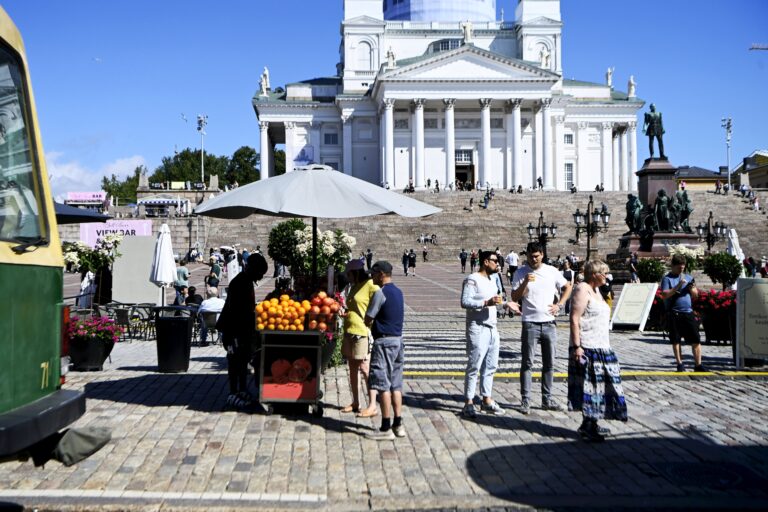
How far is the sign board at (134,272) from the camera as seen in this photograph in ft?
61.6

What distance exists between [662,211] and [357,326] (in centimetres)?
2643

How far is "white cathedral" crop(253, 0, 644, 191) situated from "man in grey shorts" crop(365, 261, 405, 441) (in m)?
64.8

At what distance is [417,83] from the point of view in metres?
71.5

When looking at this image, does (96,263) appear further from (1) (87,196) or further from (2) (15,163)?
(1) (87,196)

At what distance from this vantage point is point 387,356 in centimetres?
743

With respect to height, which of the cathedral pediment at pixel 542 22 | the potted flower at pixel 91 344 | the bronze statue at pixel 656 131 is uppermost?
the cathedral pediment at pixel 542 22

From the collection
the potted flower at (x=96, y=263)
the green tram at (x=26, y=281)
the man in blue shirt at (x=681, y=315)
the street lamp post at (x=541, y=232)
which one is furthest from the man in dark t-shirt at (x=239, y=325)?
the street lamp post at (x=541, y=232)

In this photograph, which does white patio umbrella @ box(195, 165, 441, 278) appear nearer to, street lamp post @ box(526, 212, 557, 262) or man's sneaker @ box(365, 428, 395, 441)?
man's sneaker @ box(365, 428, 395, 441)

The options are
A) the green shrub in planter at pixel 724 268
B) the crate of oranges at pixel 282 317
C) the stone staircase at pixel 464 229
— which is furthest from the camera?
the stone staircase at pixel 464 229

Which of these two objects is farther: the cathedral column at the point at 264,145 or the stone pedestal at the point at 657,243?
the cathedral column at the point at 264,145

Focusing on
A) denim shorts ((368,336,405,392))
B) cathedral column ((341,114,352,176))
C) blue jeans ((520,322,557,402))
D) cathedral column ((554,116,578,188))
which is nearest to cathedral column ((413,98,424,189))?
cathedral column ((341,114,352,176))

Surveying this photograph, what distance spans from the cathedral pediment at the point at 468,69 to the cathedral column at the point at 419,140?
2.97 m

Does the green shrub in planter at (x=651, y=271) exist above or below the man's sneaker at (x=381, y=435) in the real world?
above

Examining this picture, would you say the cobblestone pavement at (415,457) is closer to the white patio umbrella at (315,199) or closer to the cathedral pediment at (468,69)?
the white patio umbrella at (315,199)
